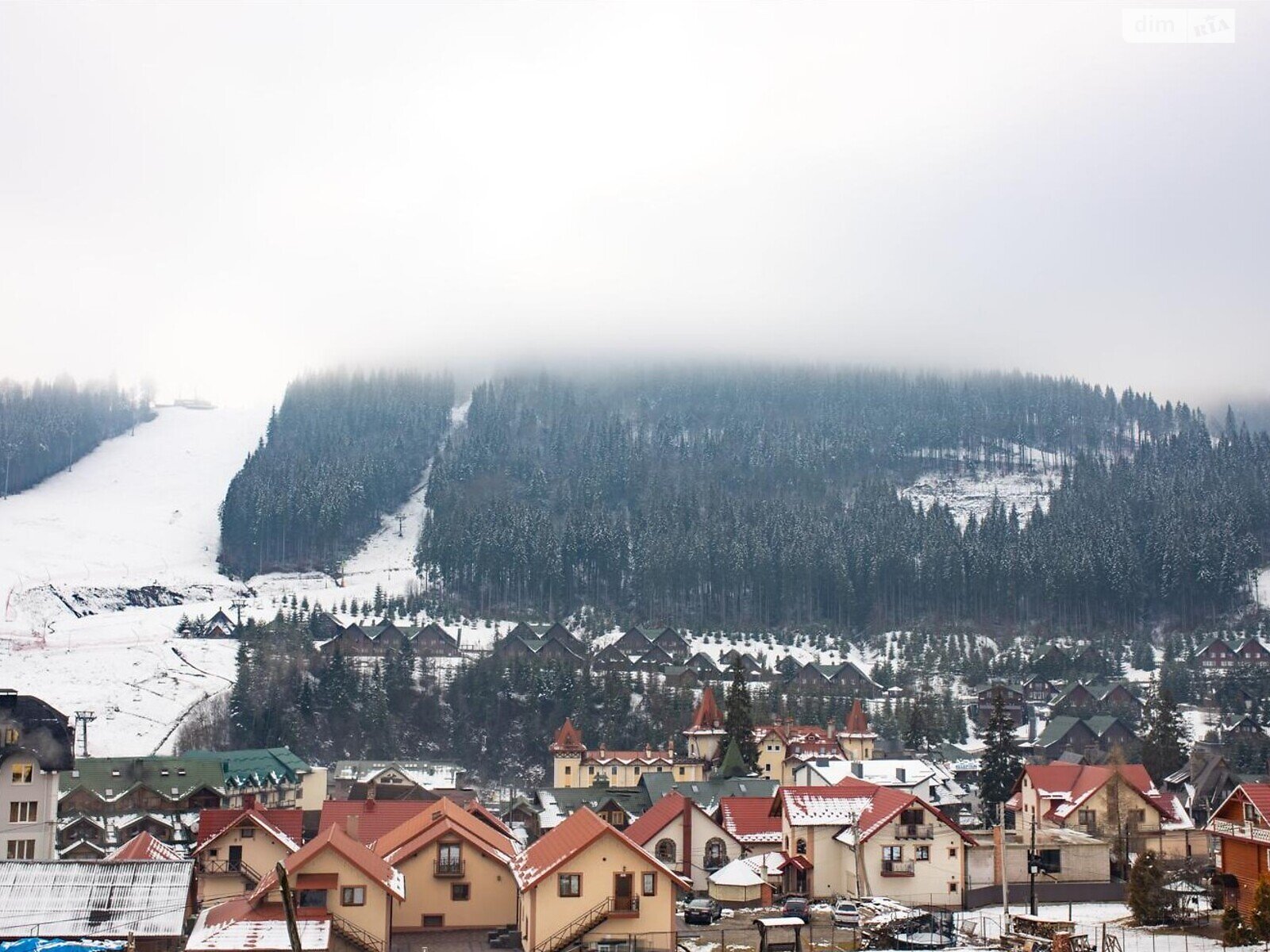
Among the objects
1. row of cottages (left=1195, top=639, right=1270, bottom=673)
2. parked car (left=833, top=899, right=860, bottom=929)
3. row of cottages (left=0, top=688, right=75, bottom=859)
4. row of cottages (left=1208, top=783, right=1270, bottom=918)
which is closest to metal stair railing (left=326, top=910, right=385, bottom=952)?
parked car (left=833, top=899, right=860, bottom=929)

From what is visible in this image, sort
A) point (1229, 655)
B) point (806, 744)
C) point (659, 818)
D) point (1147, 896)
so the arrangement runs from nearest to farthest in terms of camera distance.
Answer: point (1147, 896) < point (659, 818) < point (806, 744) < point (1229, 655)

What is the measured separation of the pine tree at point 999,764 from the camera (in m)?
77.6

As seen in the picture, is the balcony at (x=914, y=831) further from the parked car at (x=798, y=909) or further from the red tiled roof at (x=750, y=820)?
the red tiled roof at (x=750, y=820)

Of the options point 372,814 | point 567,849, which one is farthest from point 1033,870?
point 372,814

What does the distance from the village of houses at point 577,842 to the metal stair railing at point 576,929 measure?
0.08 meters

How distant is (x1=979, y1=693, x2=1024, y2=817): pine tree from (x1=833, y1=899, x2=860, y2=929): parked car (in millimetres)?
28600

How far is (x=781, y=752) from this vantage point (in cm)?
9669

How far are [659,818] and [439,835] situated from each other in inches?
713

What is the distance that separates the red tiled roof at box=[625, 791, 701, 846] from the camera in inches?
2472

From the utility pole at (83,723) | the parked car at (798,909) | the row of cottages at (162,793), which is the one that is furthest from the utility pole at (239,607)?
the parked car at (798,909)

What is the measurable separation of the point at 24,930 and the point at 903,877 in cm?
3248

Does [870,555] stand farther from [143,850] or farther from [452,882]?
[143,850]

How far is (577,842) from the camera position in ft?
143

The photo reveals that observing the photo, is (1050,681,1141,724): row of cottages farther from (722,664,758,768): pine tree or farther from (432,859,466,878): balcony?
(432,859,466,878): balcony
